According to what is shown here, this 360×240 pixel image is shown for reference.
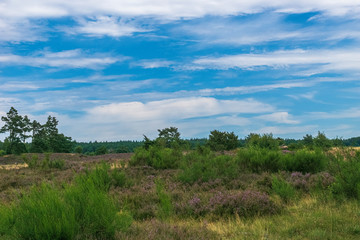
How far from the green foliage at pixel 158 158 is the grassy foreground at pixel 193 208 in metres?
1.85

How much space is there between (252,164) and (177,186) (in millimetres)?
4998

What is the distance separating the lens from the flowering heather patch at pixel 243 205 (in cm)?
809

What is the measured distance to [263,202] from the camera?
27.5 feet

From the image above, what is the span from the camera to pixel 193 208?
8359mm

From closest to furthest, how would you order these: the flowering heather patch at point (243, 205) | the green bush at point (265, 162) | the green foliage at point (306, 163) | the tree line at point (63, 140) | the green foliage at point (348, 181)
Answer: the flowering heather patch at point (243, 205)
the green foliage at point (348, 181)
the green foliage at point (306, 163)
the green bush at point (265, 162)
the tree line at point (63, 140)

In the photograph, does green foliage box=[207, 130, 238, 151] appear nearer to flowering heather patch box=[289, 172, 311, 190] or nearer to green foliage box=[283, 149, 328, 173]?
green foliage box=[283, 149, 328, 173]

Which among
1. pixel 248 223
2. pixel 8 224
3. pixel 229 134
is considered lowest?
pixel 248 223

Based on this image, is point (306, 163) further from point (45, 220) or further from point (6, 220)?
point (6, 220)

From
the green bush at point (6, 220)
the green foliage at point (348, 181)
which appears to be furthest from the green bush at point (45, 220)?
the green foliage at point (348, 181)

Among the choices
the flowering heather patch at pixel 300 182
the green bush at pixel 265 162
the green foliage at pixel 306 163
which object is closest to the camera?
the flowering heather patch at pixel 300 182

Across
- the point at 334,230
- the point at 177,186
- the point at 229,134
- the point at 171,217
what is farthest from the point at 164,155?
the point at 229,134

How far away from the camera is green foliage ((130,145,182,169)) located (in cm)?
1694

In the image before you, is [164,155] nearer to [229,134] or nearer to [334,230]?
[334,230]

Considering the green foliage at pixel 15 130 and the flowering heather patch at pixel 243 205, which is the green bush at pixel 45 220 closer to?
the flowering heather patch at pixel 243 205
